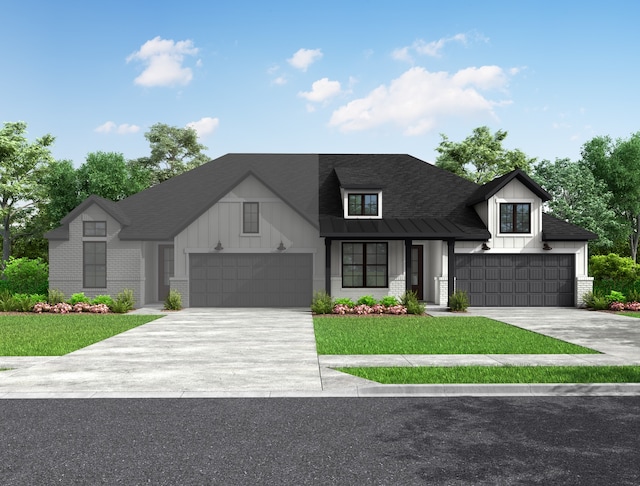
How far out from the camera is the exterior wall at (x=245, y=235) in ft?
95.3

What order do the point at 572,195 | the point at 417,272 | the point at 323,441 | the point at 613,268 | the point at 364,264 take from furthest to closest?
the point at 572,195
the point at 613,268
the point at 417,272
the point at 364,264
the point at 323,441

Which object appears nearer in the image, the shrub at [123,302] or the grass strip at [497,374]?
the grass strip at [497,374]

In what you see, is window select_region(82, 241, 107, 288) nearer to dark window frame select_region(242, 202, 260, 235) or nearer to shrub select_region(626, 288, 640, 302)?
dark window frame select_region(242, 202, 260, 235)

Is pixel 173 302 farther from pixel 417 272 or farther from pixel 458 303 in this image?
pixel 417 272

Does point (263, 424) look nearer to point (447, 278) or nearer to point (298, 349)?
point (298, 349)

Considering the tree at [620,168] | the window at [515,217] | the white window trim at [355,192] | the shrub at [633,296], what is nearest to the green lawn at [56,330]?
the white window trim at [355,192]

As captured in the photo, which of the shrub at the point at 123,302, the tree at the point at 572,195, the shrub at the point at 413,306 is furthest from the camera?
the tree at the point at 572,195

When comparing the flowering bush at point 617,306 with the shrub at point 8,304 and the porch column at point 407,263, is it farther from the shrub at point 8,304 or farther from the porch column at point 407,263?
the shrub at point 8,304

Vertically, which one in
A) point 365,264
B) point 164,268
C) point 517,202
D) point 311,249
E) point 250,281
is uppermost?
point 517,202

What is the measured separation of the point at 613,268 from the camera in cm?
3694

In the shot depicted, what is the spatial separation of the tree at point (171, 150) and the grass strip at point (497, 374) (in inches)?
2104

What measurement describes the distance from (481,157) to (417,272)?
62.2ft

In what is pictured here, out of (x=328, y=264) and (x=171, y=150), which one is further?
(x=171, y=150)

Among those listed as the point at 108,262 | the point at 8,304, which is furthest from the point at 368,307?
the point at 8,304
